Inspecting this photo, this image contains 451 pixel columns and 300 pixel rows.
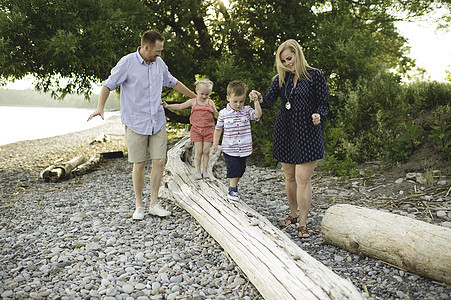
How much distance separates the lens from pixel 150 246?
404cm

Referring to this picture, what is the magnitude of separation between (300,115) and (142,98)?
202cm

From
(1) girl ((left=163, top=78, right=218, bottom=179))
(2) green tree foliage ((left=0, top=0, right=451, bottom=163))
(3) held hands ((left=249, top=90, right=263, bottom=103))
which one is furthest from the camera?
(2) green tree foliage ((left=0, top=0, right=451, bottom=163))

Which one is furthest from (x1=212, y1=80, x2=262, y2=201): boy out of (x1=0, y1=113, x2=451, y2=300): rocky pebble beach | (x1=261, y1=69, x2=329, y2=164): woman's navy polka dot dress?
(x1=0, y1=113, x2=451, y2=300): rocky pebble beach

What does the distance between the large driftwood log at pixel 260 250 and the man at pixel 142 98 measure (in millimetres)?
782

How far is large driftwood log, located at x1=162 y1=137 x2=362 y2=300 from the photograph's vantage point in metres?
2.61

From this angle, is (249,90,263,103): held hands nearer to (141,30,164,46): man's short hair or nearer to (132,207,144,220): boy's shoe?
(141,30,164,46): man's short hair

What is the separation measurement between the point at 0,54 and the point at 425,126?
9140 mm

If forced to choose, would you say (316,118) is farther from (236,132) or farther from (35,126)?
(35,126)

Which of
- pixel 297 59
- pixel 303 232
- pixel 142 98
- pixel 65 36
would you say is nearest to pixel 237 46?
pixel 65 36

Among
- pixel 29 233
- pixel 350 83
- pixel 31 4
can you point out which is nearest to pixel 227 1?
pixel 350 83

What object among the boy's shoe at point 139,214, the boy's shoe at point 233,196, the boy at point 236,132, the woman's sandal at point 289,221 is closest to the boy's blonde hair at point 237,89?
the boy at point 236,132

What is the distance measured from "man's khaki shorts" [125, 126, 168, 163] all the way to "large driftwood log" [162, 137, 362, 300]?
81cm

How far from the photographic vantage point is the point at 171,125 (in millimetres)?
11852

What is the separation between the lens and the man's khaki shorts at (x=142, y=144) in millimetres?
4547
